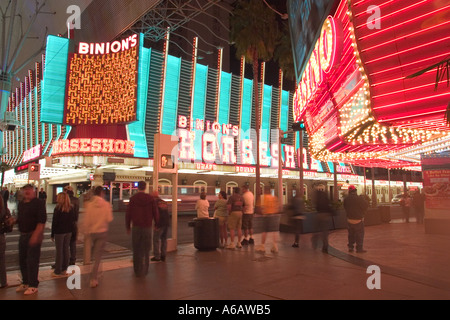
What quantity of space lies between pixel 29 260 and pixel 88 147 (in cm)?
2214

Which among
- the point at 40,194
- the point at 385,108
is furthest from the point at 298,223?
the point at 40,194

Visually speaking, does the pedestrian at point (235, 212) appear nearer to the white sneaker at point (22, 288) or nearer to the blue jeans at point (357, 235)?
the blue jeans at point (357, 235)

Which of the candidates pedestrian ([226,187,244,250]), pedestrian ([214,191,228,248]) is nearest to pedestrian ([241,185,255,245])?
pedestrian ([226,187,244,250])

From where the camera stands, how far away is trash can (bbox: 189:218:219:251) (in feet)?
32.2

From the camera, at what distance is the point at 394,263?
791cm

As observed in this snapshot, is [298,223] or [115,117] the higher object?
[115,117]

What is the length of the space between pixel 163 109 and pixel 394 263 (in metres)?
25.8

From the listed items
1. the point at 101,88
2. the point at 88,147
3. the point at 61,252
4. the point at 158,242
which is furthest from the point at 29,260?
the point at 101,88

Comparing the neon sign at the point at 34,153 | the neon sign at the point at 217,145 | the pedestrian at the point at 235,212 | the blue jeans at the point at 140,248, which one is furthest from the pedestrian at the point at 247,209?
the neon sign at the point at 34,153

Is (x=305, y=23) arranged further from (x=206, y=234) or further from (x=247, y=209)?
(x=206, y=234)

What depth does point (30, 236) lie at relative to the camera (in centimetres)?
591

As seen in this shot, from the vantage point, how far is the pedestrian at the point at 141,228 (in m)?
6.81
